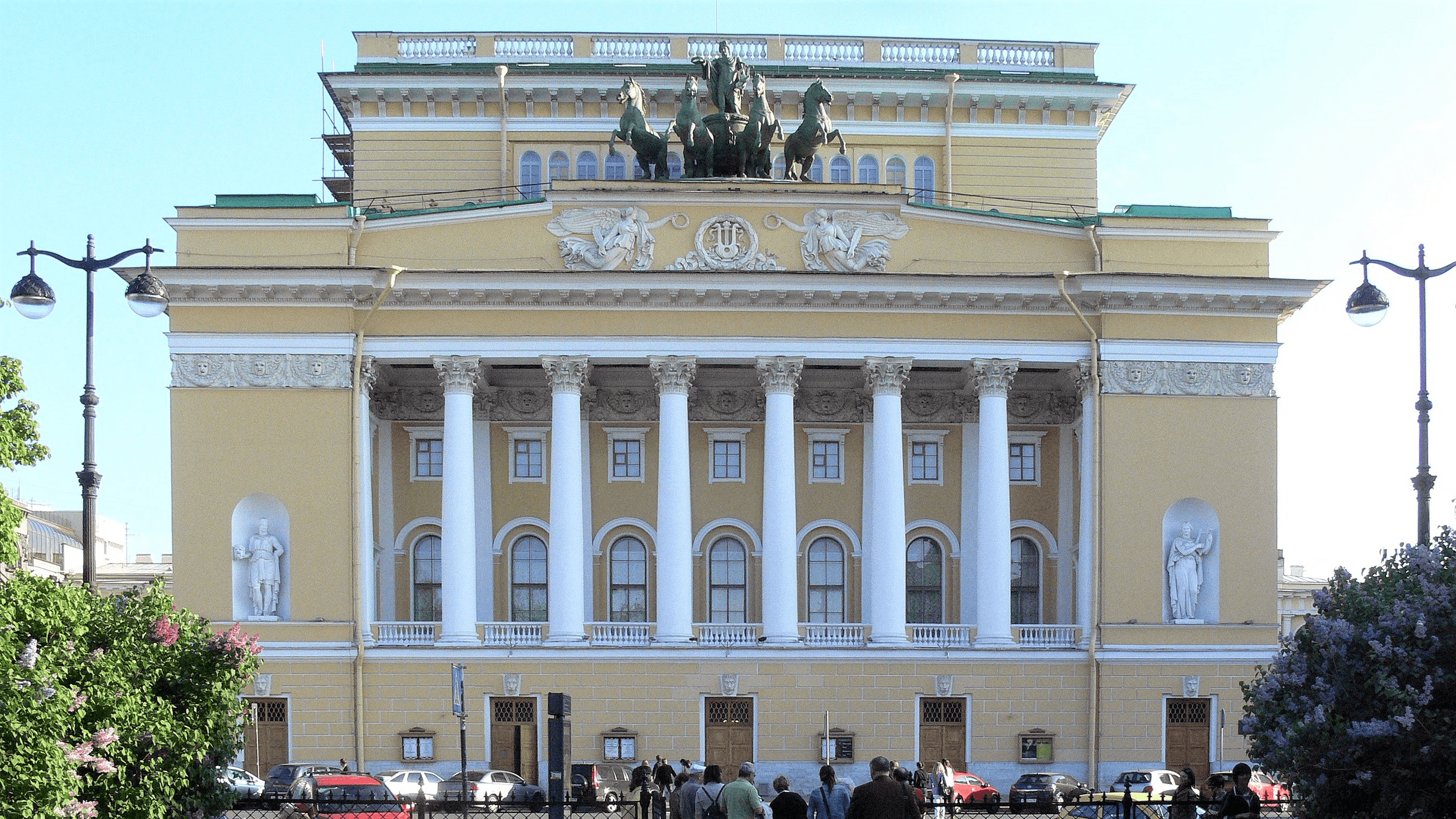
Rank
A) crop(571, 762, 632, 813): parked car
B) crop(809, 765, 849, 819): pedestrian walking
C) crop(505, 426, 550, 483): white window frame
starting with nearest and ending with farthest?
crop(809, 765, 849, 819): pedestrian walking → crop(571, 762, 632, 813): parked car → crop(505, 426, 550, 483): white window frame

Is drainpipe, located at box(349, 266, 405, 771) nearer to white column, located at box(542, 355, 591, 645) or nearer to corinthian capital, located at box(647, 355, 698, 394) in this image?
white column, located at box(542, 355, 591, 645)

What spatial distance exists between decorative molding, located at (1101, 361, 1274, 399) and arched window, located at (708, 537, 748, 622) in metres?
9.28

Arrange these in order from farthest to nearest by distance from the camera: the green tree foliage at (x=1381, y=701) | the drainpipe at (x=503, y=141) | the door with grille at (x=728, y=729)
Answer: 1. the drainpipe at (x=503, y=141)
2. the door with grille at (x=728, y=729)
3. the green tree foliage at (x=1381, y=701)

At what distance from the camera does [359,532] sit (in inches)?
1383

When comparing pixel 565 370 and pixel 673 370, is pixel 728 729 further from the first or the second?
pixel 565 370

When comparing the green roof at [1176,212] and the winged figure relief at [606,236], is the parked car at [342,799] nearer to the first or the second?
the winged figure relief at [606,236]

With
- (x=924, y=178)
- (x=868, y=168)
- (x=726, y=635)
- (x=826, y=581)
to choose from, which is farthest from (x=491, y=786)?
(x=924, y=178)

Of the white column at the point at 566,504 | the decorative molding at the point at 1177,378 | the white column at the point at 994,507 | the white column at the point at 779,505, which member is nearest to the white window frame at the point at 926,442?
the white column at the point at 994,507

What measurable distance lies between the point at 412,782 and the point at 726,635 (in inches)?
289

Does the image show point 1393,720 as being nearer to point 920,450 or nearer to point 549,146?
point 920,450

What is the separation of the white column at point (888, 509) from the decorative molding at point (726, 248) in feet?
10.5

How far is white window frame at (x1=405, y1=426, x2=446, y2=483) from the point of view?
3878cm

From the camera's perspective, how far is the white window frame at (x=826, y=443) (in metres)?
39.3

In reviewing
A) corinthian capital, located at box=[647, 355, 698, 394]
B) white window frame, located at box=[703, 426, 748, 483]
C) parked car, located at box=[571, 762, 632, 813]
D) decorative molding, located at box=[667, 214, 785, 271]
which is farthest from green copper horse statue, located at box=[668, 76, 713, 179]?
parked car, located at box=[571, 762, 632, 813]
